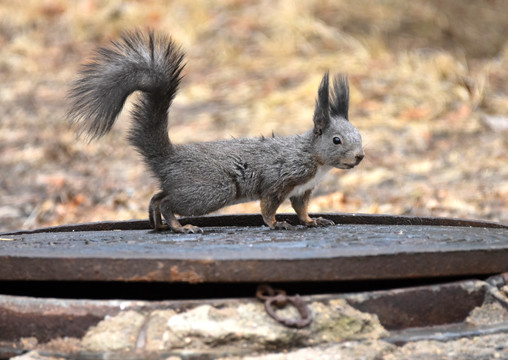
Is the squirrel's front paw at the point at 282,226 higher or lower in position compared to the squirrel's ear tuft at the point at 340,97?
lower

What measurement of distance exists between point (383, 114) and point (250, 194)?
14.1ft

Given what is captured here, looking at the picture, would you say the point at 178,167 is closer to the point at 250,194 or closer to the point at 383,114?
the point at 250,194

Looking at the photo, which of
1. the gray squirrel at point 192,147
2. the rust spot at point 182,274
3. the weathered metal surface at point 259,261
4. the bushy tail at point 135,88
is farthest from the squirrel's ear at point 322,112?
the rust spot at point 182,274

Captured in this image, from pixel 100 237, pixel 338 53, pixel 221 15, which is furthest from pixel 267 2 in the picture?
pixel 100 237

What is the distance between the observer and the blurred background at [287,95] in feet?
19.3

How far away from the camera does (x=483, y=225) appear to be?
299 cm

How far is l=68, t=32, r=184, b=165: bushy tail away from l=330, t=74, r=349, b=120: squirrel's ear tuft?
0.71 metres

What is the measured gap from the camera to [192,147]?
10.6ft

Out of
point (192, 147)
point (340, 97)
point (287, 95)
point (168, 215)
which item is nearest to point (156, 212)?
point (168, 215)

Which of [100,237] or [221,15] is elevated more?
[221,15]

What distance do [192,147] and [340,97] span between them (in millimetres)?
707

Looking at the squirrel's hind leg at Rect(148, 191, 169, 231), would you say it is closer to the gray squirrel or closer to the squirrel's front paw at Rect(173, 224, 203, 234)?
the gray squirrel

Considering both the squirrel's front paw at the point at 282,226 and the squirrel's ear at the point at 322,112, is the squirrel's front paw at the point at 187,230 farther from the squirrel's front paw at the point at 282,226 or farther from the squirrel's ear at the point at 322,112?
the squirrel's ear at the point at 322,112

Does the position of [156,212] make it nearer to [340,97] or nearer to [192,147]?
[192,147]
